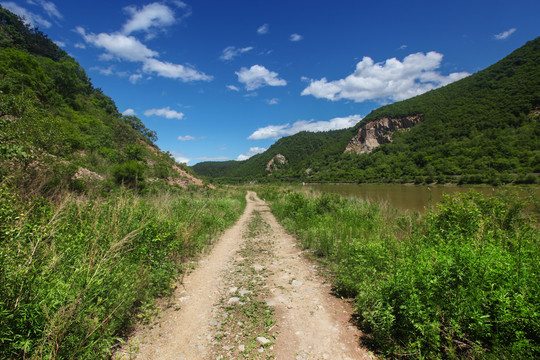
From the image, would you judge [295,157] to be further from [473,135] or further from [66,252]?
[66,252]

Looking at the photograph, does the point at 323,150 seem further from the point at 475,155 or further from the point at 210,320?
the point at 210,320

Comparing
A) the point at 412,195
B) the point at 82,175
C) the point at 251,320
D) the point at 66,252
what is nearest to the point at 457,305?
the point at 251,320

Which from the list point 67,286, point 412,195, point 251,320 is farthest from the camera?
point 412,195

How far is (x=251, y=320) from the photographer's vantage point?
11.0ft

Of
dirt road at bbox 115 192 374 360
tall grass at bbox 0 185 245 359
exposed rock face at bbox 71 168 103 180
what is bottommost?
dirt road at bbox 115 192 374 360

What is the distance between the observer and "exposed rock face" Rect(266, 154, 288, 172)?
419 ft

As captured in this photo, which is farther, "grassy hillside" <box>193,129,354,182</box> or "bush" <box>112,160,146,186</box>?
"grassy hillside" <box>193,129,354,182</box>

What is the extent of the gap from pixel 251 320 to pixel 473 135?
7968 centimetres

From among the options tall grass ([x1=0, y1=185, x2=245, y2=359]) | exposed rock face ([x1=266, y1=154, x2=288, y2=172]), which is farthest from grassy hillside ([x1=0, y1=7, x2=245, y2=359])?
exposed rock face ([x1=266, y1=154, x2=288, y2=172])

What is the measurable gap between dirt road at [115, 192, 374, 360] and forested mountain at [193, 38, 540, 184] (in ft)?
135

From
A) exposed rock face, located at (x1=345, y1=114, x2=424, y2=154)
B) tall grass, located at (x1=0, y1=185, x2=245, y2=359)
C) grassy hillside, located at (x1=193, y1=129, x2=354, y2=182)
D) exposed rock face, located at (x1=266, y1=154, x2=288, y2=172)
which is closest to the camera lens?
tall grass, located at (x1=0, y1=185, x2=245, y2=359)

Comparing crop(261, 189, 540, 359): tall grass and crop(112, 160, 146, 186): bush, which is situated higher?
crop(112, 160, 146, 186): bush

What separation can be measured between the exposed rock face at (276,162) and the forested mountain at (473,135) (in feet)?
77.5

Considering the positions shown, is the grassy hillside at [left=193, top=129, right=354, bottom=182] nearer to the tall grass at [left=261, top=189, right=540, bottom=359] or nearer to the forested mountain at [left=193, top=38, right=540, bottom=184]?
the forested mountain at [left=193, top=38, right=540, bottom=184]
